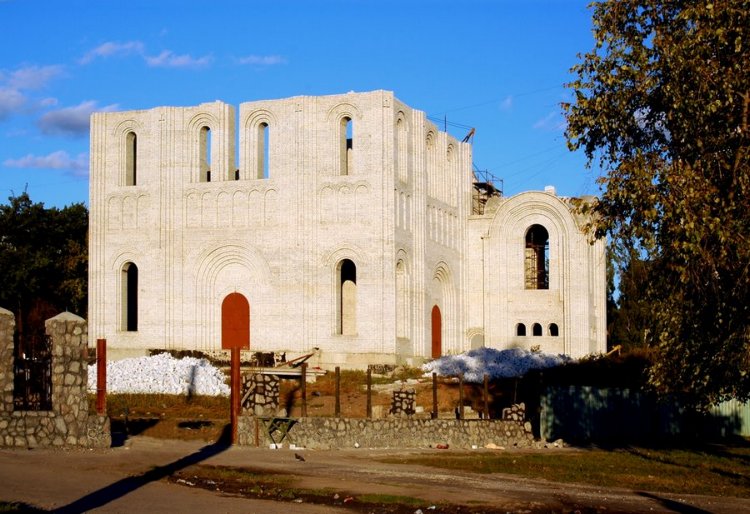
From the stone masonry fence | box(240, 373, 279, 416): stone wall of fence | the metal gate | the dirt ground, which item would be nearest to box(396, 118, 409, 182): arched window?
the stone masonry fence

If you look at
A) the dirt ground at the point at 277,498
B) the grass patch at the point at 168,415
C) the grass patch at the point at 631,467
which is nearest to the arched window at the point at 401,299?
the grass patch at the point at 168,415

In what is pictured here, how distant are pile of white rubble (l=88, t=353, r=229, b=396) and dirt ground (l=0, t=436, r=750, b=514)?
49.1 ft

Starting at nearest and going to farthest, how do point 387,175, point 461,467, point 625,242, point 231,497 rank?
point 231,497
point 625,242
point 461,467
point 387,175

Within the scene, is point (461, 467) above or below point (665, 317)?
below

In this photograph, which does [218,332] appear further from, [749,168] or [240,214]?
[749,168]

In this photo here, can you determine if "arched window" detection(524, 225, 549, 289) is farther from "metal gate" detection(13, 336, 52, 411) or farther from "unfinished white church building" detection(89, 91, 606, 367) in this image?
"metal gate" detection(13, 336, 52, 411)

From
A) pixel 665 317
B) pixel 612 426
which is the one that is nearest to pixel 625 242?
pixel 665 317

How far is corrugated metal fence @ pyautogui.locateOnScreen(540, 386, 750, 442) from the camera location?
3177 cm

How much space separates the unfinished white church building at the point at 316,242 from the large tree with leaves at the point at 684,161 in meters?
24.5

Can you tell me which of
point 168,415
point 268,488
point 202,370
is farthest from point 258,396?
point 202,370

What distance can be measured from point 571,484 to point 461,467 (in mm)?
3256

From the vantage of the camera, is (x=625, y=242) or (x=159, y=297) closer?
(x=625, y=242)

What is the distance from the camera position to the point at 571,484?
2023 centimetres

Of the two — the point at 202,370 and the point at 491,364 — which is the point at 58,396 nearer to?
the point at 202,370
